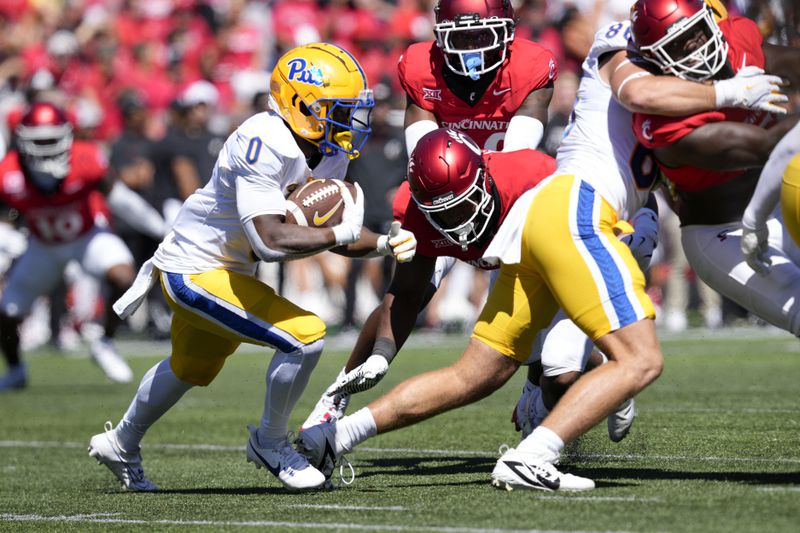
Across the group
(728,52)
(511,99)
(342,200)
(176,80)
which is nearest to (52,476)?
(342,200)

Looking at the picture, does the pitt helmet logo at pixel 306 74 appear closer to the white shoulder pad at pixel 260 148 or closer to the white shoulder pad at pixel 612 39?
the white shoulder pad at pixel 260 148

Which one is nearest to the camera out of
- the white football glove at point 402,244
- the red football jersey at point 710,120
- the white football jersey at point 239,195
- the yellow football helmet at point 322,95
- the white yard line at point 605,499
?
the white yard line at point 605,499

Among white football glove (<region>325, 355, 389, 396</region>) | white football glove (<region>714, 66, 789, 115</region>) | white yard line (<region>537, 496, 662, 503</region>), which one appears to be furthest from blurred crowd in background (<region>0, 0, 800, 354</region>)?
white yard line (<region>537, 496, 662, 503</region>)

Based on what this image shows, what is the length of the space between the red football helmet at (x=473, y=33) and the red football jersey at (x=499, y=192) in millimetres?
792

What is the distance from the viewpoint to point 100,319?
15.2 m

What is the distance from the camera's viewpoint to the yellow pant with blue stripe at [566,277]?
486 centimetres

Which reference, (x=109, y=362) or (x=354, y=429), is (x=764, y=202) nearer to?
(x=354, y=429)

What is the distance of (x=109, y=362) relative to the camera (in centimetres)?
1057

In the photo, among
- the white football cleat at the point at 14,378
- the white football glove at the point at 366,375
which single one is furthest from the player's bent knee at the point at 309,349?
the white football cleat at the point at 14,378

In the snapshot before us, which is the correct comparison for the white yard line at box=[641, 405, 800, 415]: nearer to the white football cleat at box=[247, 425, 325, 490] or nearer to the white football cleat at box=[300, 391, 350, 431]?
the white football cleat at box=[300, 391, 350, 431]

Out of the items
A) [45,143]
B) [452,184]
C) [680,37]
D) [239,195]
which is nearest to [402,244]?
[452,184]

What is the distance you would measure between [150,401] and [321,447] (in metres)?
0.92

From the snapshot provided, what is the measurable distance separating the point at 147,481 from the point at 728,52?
3.14 m

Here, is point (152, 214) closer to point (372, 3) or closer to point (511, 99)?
point (511, 99)
